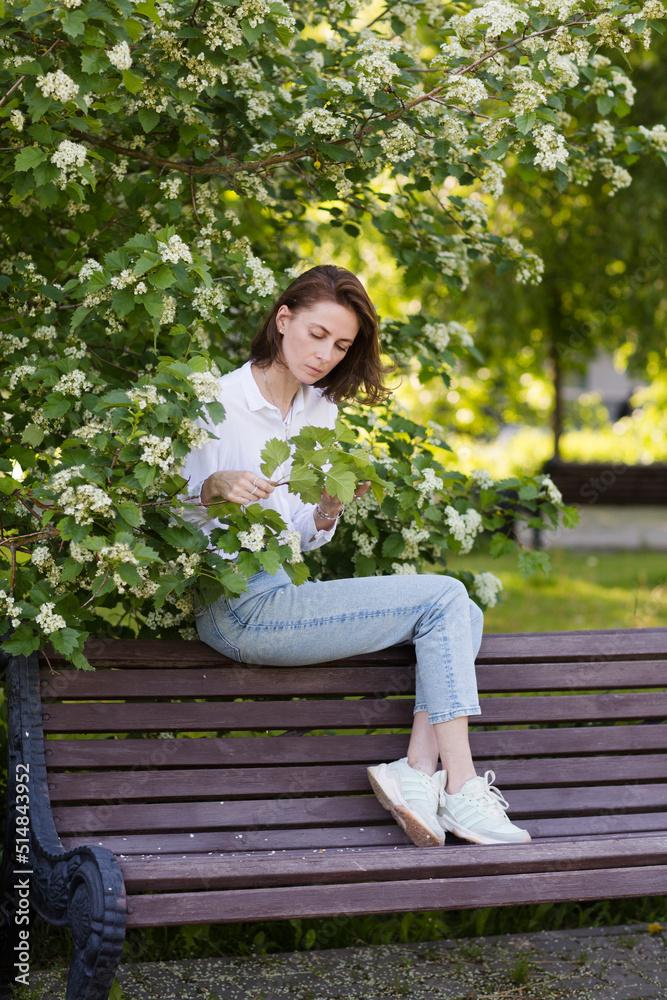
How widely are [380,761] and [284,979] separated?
629 mm

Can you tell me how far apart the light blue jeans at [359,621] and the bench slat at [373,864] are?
42cm

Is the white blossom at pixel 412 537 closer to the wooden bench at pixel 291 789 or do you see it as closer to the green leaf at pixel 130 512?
the wooden bench at pixel 291 789

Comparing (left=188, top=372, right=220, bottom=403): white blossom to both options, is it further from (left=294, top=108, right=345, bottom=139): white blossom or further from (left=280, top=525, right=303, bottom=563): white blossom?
(left=294, top=108, right=345, bottom=139): white blossom

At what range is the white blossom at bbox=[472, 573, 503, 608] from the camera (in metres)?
3.26

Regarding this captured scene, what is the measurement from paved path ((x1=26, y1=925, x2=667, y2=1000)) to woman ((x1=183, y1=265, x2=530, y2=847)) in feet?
1.67

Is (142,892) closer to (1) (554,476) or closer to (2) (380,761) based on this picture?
(2) (380,761)

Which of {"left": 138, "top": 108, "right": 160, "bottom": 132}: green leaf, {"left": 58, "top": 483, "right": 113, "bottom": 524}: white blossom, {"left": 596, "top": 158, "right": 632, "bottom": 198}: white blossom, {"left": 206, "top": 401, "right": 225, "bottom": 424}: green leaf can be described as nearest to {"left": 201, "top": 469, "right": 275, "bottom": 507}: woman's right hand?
{"left": 206, "top": 401, "right": 225, "bottom": 424}: green leaf

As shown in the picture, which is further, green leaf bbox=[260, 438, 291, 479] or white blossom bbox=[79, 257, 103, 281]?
white blossom bbox=[79, 257, 103, 281]

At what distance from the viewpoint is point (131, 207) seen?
10.2ft

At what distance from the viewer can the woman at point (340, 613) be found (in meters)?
2.48

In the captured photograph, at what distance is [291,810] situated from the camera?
2535mm

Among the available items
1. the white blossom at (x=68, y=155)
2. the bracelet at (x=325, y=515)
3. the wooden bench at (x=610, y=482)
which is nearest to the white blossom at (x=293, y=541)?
the bracelet at (x=325, y=515)

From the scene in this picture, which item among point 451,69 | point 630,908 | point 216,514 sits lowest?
point 630,908

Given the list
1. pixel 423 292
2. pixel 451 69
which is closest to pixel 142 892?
pixel 451 69
